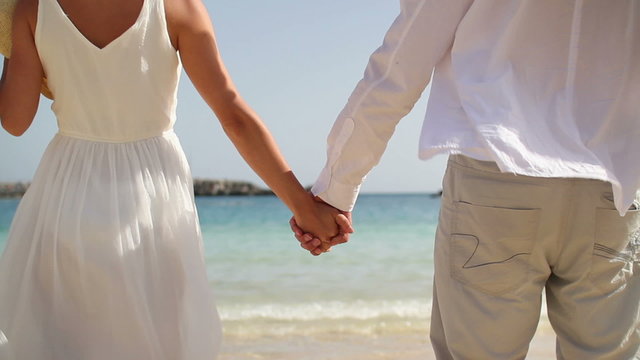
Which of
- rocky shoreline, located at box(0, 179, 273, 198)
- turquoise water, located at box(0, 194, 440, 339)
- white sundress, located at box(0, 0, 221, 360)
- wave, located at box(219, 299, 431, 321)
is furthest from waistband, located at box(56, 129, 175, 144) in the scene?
rocky shoreline, located at box(0, 179, 273, 198)

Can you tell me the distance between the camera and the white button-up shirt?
1.71 metres

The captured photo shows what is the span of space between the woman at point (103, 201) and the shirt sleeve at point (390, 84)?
0.54m

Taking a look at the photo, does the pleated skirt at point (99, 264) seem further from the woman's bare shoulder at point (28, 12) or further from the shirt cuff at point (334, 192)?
the shirt cuff at point (334, 192)

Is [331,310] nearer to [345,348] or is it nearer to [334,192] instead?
[345,348]

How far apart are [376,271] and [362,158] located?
6613 mm

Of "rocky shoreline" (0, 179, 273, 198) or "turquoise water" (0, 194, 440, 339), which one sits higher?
"turquoise water" (0, 194, 440, 339)

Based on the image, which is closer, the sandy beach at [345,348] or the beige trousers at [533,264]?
the beige trousers at [533,264]

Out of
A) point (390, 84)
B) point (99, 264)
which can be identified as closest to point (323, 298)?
point (99, 264)

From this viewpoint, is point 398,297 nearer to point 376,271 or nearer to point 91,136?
point 376,271

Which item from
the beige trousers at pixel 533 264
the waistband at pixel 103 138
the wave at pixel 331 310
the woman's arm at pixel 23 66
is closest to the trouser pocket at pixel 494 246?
the beige trousers at pixel 533 264

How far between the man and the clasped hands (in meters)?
0.77

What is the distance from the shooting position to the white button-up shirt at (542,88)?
5.61 feet

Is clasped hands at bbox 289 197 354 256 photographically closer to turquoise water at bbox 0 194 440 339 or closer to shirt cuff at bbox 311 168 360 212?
shirt cuff at bbox 311 168 360 212

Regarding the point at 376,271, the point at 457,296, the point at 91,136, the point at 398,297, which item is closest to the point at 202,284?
the point at 91,136
